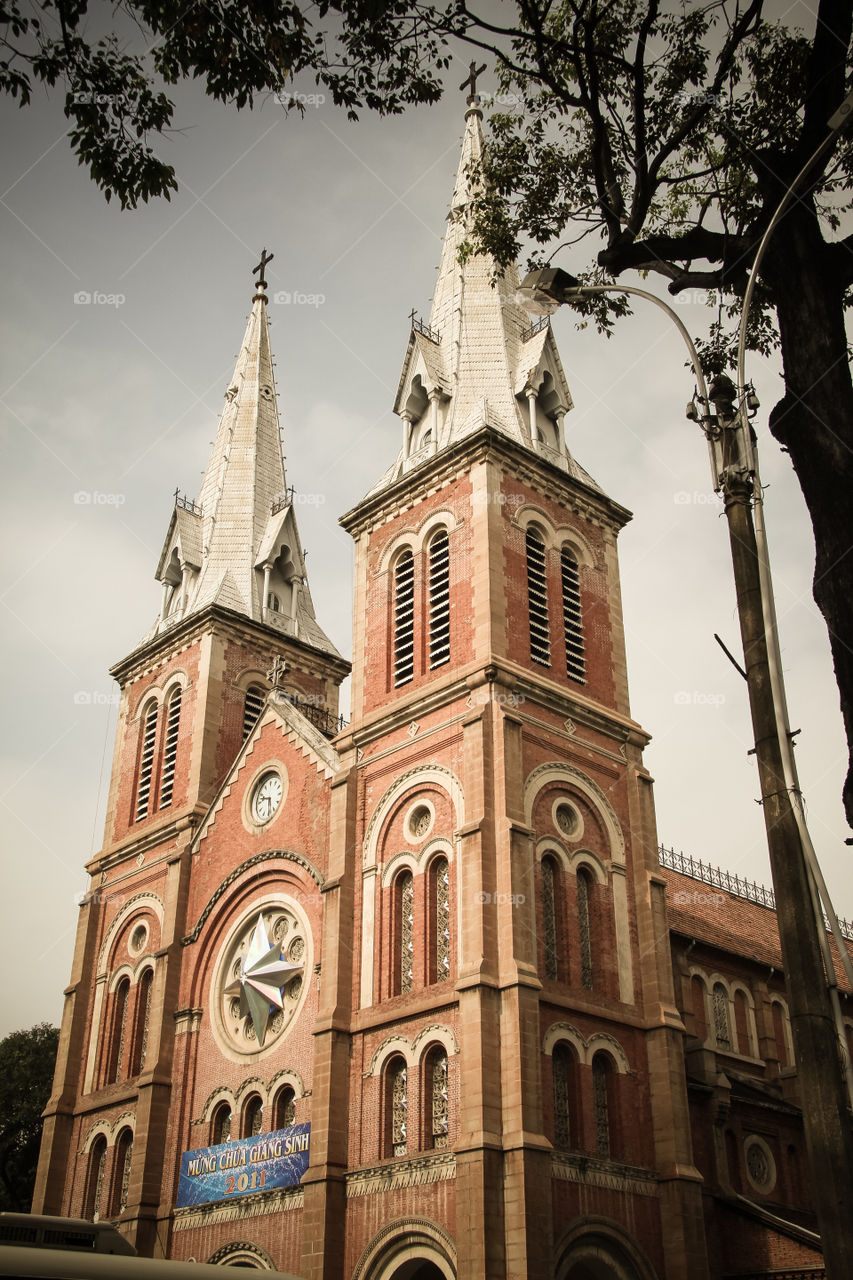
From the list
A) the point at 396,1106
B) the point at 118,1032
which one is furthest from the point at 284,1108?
the point at 118,1032

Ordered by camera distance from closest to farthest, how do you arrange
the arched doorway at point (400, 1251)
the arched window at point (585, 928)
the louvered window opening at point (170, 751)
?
the arched doorway at point (400, 1251) → the arched window at point (585, 928) → the louvered window opening at point (170, 751)

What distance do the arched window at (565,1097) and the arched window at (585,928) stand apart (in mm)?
1661

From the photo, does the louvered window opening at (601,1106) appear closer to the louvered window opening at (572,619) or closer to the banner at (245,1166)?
the banner at (245,1166)

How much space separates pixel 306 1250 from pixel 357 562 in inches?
653

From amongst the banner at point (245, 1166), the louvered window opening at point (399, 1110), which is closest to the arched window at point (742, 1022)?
the louvered window opening at point (399, 1110)

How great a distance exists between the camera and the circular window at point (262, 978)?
2905 cm

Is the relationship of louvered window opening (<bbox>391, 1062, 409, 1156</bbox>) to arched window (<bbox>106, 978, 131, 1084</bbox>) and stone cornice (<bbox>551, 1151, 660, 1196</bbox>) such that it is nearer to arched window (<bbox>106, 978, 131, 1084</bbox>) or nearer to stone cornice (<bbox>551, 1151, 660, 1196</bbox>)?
stone cornice (<bbox>551, 1151, 660, 1196</bbox>)

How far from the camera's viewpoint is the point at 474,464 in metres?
31.1

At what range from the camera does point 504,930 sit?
24.2 meters

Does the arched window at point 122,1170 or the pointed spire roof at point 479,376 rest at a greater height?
the pointed spire roof at point 479,376

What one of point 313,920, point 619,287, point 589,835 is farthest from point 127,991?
point 619,287

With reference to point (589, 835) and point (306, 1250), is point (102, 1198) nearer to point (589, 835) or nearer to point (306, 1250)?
point (306, 1250)

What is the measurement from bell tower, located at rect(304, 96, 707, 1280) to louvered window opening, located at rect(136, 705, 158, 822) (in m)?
9.71

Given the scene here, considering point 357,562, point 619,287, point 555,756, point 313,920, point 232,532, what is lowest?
point 619,287
